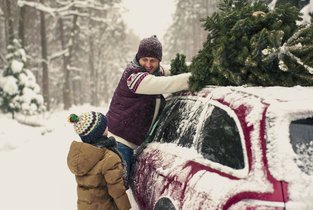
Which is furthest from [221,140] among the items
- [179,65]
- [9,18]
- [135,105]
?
[9,18]

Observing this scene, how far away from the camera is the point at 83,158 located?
14.1 feet

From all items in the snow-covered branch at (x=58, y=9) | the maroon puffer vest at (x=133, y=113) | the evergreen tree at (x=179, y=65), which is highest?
the snow-covered branch at (x=58, y=9)

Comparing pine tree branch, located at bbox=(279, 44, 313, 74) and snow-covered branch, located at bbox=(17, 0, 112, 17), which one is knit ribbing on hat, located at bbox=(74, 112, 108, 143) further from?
snow-covered branch, located at bbox=(17, 0, 112, 17)

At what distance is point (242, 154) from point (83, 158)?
189 centimetres

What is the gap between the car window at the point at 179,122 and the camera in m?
3.83

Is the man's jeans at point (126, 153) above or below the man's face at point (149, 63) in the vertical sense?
below

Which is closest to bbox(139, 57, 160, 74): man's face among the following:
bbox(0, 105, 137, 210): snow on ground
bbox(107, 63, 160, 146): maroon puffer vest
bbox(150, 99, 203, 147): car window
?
bbox(107, 63, 160, 146): maroon puffer vest

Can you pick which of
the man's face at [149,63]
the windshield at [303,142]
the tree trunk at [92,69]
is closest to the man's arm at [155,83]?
the man's face at [149,63]

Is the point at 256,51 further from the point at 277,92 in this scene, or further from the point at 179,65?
the point at 179,65

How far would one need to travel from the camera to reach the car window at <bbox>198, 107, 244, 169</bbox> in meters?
3.01

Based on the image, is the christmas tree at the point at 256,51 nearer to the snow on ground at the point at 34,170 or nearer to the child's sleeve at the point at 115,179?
the child's sleeve at the point at 115,179

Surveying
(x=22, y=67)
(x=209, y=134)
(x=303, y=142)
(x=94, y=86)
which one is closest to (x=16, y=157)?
(x=22, y=67)

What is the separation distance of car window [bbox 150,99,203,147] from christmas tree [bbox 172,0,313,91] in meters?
0.25

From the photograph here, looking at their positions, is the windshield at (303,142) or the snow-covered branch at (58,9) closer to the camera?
the windshield at (303,142)
